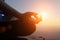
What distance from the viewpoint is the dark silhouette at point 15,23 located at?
5738mm

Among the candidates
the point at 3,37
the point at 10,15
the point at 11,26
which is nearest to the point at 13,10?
the point at 10,15

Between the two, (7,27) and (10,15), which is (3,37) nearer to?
(7,27)

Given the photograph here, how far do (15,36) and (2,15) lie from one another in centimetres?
72

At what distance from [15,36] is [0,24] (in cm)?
51

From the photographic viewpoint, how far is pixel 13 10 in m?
6.16

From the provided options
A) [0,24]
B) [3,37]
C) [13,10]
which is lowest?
[3,37]

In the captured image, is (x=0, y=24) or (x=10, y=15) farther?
(x=10, y=15)

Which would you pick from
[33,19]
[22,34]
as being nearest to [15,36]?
[22,34]

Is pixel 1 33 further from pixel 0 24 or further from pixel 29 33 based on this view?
pixel 29 33

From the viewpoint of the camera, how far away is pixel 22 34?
5.89 meters

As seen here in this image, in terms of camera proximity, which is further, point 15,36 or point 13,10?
point 13,10

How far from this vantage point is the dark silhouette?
574 centimetres

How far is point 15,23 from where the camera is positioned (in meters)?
5.76

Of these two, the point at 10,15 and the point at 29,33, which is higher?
the point at 10,15
